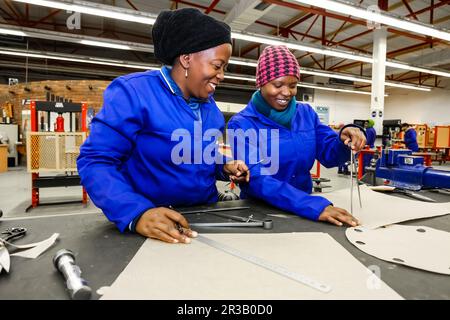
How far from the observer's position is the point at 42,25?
755 cm

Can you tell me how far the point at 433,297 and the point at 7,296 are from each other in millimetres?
786

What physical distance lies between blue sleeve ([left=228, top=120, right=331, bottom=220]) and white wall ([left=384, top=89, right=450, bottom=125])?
1383 centimetres

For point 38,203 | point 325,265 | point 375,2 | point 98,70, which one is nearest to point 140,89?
point 325,265

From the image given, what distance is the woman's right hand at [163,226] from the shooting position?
772 mm

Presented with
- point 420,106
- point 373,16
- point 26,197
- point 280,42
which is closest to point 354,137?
point 373,16

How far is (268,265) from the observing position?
646 millimetres

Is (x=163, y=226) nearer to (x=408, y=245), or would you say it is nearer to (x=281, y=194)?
(x=281, y=194)

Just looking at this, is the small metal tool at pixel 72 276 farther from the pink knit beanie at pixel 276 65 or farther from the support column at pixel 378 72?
the support column at pixel 378 72

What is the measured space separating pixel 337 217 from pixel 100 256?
2.45ft

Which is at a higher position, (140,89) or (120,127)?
(140,89)

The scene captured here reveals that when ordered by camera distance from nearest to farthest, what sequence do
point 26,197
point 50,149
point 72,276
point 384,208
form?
point 72,276 < point 384,208 < point 50,149 < point 26,197

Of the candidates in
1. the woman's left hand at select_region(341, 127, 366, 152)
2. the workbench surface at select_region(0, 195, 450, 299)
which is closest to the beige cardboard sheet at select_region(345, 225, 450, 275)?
the workbench surface at select_region(0, 195, 450, 299)
